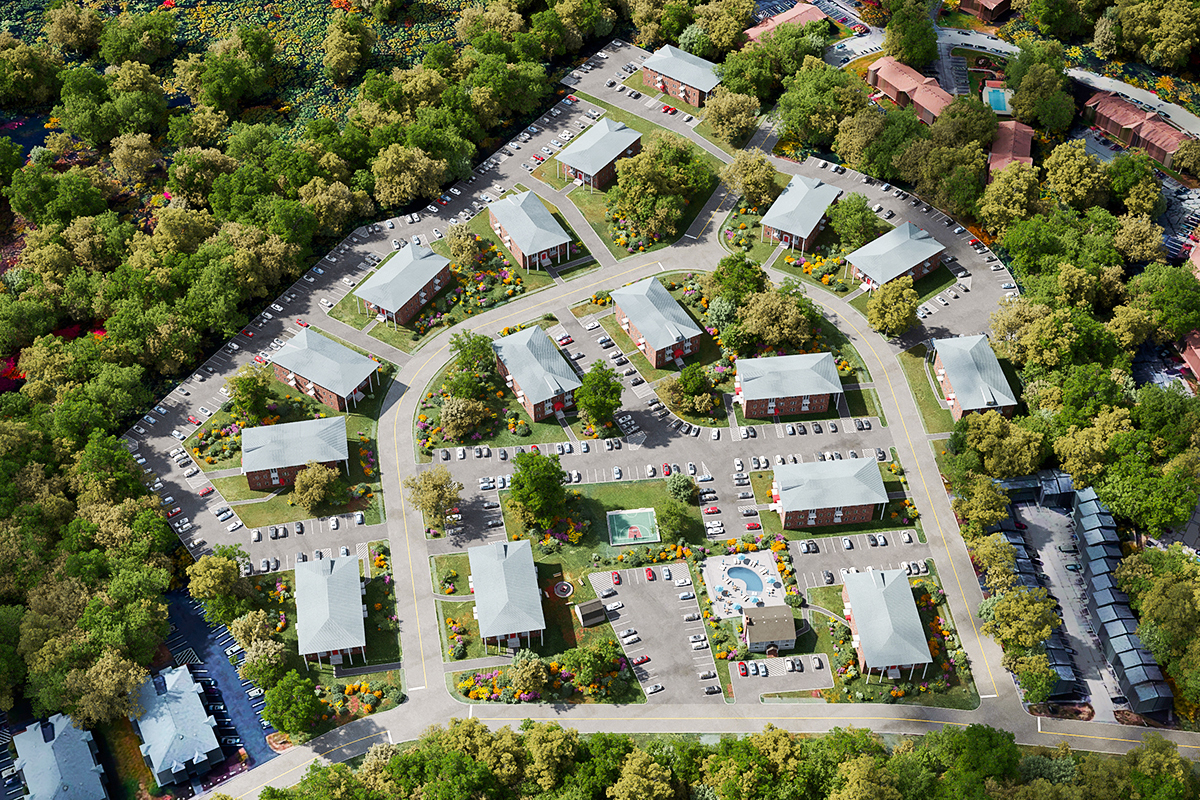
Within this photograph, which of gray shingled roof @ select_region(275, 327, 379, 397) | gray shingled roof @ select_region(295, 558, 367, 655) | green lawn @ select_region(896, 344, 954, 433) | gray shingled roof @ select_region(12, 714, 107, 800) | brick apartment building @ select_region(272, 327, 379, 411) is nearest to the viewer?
gray shingled roof @ select_region(12, 714, 107, 800)

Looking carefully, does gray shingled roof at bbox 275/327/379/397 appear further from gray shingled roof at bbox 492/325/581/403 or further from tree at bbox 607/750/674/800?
tree at bbox 607/750/674/800

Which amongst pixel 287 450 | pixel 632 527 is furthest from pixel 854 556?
pixel 287 450

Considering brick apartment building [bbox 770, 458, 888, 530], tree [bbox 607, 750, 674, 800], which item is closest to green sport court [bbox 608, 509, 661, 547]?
brick apartment building [bbox 770, 458, 888, 530]

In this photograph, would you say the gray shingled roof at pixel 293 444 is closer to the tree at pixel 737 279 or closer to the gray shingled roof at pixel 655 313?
the gray shingled roof at pixel 655 313

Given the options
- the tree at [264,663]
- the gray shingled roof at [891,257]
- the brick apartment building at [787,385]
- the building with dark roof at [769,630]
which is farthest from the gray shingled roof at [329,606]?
the gray shingled roof at [891,257]

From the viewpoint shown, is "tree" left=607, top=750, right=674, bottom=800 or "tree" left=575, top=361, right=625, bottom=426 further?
"tree" left=575, top=361, right=625, bottom=426

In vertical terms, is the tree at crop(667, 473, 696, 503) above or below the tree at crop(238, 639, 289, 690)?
below

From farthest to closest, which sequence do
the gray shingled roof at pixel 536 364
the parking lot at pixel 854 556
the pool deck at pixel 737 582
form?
the gray shingled roof at pixel 536 364, the parking lot at pixel 854 556, the pool deck at pixel 737 582
